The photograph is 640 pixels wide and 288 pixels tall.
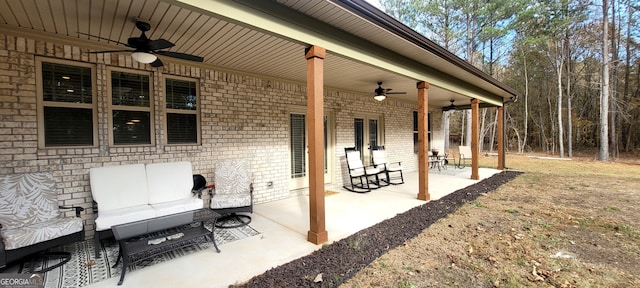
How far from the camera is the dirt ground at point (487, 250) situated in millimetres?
2297

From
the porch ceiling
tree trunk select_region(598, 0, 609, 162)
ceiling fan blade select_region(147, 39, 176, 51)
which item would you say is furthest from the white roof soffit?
tree trunk select_region(598, 0, 609, 162)

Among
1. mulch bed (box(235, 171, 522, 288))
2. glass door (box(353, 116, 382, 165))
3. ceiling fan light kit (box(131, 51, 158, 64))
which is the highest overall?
ceiling fan light kit (box(131, 51, 158, 64))

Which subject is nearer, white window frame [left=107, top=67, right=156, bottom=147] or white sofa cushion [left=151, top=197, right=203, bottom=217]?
white sofa cushion [left=151, top=197, right=203, bottom=217]

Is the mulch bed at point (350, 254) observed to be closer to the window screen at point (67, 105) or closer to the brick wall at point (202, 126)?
the brick wall at point (202, 126)

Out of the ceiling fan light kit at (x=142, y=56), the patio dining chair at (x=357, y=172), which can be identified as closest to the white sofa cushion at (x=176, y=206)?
the ceiling fan light kit at (x=142, y=56)

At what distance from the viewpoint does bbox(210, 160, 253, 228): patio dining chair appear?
3.60m

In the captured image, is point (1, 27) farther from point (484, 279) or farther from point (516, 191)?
point (516, 191)

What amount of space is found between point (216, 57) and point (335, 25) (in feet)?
6.44

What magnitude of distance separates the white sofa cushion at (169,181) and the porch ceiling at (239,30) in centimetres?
164

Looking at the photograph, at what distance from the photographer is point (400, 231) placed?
3418 millimetres

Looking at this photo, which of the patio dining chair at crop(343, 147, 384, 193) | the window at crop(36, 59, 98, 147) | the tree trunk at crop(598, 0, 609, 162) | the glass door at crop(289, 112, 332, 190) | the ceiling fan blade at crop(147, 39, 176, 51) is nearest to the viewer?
the ceiling fan blade at crop(147, 39, 176, 51)

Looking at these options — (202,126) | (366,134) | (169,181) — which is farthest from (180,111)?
(366,134)

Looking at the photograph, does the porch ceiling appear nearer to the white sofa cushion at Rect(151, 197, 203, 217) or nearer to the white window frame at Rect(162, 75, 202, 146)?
the white window frame at Rect(162, 75, 202, 146)

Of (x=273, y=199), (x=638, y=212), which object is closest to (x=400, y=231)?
(x=273, y=199)
